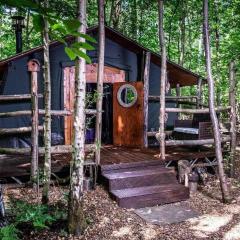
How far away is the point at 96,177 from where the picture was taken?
6734 mm

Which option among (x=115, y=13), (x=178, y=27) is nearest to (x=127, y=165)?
(x=115, y=13)

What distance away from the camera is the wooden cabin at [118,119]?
663cm

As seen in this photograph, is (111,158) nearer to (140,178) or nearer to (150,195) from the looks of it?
(140,178)

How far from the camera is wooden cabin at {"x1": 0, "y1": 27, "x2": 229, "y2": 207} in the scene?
6630 millimetres

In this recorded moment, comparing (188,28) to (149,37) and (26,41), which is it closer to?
(149,37)

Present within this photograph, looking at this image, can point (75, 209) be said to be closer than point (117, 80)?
Yes

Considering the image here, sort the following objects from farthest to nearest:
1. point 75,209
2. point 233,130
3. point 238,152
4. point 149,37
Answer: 1. point 149,37
2. point 238,152
3. point 233,130
4. point 75,209

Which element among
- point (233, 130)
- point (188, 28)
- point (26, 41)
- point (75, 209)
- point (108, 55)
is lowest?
point (75, 209)

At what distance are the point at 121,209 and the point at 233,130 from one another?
3621 mm

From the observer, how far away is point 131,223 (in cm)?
537

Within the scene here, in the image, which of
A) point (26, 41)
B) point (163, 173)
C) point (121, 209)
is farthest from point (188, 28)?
point (121, 209)

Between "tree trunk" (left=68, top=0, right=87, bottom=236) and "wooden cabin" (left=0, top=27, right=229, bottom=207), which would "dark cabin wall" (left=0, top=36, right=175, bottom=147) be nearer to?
"wooden cabin" (left=0, top=27, right=229, bottom=207)

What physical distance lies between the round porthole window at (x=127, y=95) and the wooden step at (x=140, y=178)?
2.57m

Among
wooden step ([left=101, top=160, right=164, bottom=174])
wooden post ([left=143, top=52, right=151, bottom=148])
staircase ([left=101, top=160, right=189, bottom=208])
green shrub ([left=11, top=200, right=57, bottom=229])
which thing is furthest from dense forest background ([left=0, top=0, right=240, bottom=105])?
green shrub ([left=11, top=200, right=57, bottom=229])
